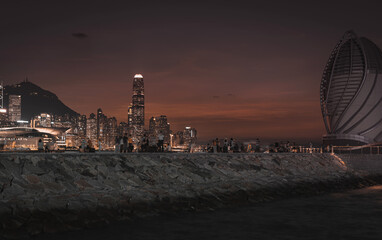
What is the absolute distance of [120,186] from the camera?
2728 cm

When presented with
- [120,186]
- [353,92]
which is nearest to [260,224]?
[120,186]

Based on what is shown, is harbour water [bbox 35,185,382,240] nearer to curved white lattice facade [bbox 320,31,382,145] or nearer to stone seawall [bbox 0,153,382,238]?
stone seawall [bbox 0,153,382,238]

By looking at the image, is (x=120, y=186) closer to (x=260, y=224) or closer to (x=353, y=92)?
(x=260, y=224)

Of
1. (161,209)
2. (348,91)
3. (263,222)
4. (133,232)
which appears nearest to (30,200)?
(133,232)

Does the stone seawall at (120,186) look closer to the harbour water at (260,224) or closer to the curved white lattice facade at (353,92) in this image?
the harbour water at (260,224)

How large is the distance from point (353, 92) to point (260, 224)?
424ft

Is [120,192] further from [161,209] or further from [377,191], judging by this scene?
[377,191]

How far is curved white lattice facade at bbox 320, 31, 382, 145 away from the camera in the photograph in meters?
141

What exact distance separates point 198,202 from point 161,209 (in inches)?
128

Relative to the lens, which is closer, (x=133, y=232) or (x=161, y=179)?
(x=133, y=232)

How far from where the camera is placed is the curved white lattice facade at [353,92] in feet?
462

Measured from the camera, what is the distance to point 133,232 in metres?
21.1

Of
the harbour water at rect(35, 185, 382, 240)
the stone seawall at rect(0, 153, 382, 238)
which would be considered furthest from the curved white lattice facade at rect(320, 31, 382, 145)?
the harbour water at rect(35, 185, 382, 240)

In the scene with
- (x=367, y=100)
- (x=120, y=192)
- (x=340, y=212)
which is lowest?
(x=340, y=212)
